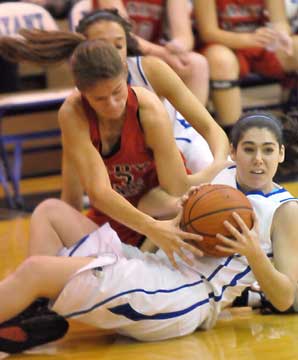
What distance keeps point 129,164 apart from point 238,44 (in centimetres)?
250

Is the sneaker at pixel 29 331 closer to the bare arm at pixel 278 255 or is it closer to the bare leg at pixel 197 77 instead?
the bare arm at pixel 278 255

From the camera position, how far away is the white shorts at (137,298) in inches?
121

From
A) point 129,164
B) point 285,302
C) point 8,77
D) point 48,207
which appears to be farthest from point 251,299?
point 8,77

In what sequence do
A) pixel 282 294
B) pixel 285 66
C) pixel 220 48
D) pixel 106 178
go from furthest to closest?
pixel 285 66
pixel 220 48
pixel 106 178
pixel 282 294

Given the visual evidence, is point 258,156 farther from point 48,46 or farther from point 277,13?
point 277,13

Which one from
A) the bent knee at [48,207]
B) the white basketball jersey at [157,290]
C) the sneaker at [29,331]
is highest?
the bent knee at [48,207]

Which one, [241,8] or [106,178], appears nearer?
[106,178]

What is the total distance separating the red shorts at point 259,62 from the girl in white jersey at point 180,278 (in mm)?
2670

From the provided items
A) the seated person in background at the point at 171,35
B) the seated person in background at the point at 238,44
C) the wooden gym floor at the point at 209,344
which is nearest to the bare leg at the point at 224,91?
the seated person in background at the point at 238,44

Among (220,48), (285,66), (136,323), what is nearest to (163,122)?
(136,323)

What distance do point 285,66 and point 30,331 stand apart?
3414 mm

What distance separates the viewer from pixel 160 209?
349 cm

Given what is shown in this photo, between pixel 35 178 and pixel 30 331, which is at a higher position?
pixel 30 331

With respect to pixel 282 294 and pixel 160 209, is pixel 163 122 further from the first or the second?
pixel 282 294
